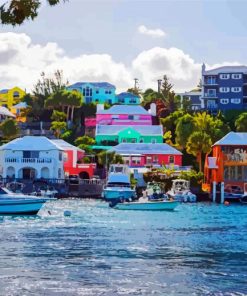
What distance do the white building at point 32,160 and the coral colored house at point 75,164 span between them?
16.7 feet

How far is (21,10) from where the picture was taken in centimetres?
1652

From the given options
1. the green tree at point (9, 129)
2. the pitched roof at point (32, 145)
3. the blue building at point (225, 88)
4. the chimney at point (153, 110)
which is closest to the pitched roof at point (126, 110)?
the chimney at point (153, 110)

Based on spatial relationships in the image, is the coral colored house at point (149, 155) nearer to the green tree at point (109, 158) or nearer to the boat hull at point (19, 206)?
the green tree at point (109, 158)

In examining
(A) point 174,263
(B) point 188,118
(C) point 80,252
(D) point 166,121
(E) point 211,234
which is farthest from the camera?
(D) point 166,121

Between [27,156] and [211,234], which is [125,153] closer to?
[27,156]

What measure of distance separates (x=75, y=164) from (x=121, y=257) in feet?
300

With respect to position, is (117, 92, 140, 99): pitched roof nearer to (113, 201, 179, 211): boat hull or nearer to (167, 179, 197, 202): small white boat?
(167, 179, 197, 202): small white boat

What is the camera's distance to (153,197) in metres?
86.0

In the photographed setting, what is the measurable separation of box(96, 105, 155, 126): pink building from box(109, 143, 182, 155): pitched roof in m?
17.7

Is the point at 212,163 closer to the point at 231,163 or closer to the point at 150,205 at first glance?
the point at 231,163

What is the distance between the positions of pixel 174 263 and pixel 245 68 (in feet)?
419

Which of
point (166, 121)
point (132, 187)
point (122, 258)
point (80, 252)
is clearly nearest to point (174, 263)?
point (122, 258)

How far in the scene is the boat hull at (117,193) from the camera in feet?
334

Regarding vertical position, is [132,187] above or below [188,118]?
below
